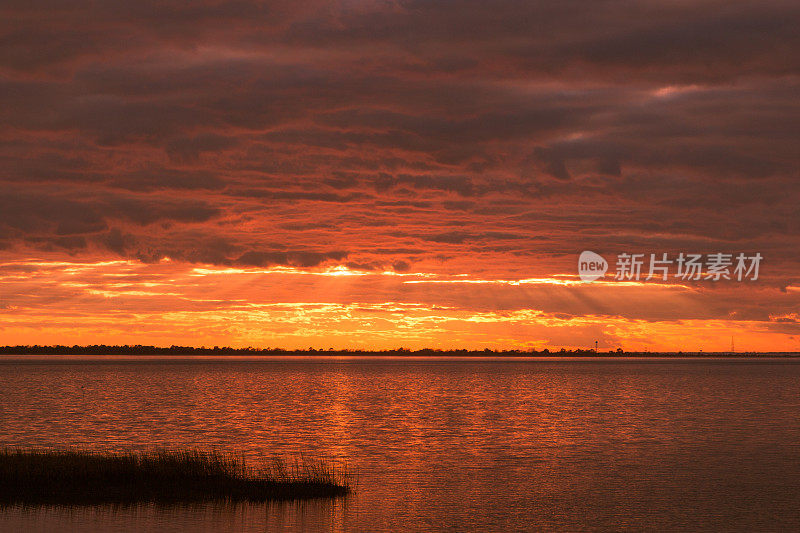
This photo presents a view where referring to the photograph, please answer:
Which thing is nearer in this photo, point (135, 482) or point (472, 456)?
point (135, 482)

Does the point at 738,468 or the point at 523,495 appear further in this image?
the point at 738,468

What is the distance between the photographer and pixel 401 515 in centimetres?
3812

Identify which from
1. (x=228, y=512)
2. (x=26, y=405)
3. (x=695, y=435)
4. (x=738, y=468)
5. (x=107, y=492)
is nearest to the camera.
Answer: (x=228, y=512)

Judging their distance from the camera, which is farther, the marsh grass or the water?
the marsh grass

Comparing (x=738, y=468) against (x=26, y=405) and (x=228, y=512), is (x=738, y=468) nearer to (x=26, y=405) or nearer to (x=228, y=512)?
(x=228, y=512)

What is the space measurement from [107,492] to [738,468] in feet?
127

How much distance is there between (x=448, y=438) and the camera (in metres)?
71.1

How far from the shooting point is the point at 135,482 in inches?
1622

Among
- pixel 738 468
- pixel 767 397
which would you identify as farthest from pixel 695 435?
pixel 767 397

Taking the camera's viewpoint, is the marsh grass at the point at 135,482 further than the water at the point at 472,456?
Yes

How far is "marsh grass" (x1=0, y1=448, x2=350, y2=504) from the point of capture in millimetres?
38750

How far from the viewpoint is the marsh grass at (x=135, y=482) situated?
38750 millimetres

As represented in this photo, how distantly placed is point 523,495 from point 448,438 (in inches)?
1074

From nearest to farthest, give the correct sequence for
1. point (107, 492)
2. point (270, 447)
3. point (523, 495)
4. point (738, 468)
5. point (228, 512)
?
point (228, 512) < point (107, 492) < point (523, 495) < point (738, 468) < point (270, 447)
